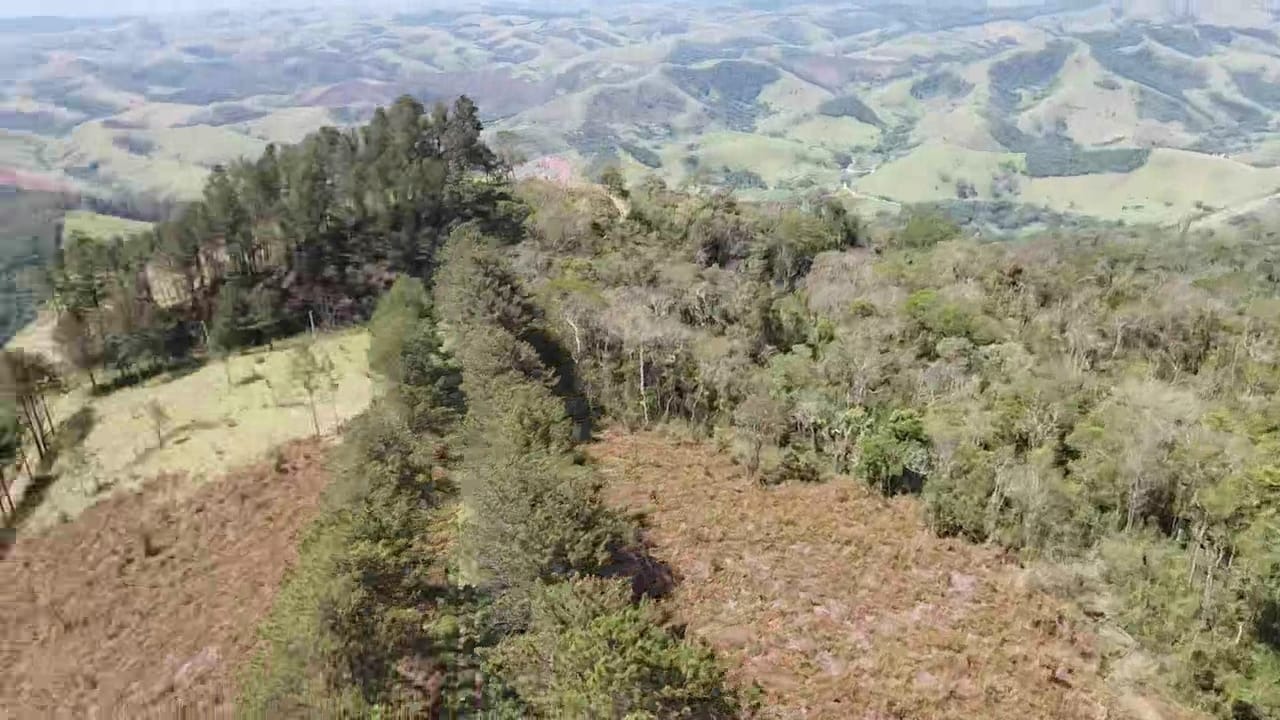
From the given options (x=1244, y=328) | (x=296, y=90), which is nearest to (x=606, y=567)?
(x=1244, y=328)

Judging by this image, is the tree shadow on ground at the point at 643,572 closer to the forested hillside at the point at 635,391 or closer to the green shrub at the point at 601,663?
the forested hillside at the point at 635,391

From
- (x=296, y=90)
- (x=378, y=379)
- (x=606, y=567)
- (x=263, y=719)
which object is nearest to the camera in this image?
(x=263, y=719)

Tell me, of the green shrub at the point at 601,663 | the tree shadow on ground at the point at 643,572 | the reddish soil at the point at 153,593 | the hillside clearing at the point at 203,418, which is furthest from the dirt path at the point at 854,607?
the hillside clearing at the point at 203,418

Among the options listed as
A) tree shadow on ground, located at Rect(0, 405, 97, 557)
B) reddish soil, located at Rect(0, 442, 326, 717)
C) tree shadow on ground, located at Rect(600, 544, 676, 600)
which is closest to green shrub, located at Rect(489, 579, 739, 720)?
tree shadow on ground, located at Rect(600, 544, 676, 600)

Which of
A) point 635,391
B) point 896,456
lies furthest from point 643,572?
point 635,391

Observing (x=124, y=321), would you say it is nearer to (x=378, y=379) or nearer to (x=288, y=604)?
(x=378, y=379)

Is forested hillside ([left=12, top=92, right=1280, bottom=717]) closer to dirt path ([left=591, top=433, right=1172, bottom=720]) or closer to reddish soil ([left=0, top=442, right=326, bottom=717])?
dirt path ([left=591, top=433, right=1172, bottom=720])
